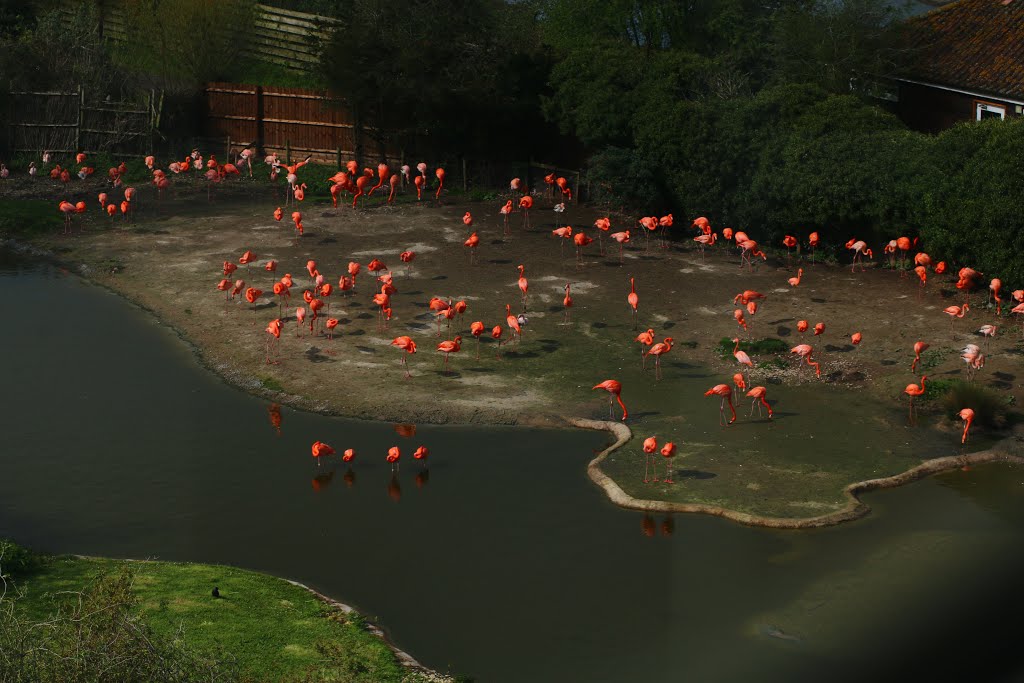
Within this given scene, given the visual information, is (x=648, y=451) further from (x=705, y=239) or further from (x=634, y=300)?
(x=705, y=239)

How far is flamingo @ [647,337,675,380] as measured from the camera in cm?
2434

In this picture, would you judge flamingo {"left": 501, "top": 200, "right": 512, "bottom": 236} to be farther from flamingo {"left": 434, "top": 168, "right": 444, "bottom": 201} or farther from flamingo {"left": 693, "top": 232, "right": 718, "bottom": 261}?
flamingo {"left": 693, "top": 232, "right": 718, "bottom": 261}

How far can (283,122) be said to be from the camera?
43.4 metres

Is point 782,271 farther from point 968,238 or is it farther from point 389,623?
point 389,623

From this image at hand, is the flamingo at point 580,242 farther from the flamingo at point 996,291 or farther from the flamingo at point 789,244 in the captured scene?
the flamingo at point 996,291

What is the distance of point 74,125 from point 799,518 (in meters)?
29.8

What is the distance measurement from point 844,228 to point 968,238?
11.6 feet

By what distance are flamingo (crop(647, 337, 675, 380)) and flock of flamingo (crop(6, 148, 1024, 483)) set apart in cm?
2

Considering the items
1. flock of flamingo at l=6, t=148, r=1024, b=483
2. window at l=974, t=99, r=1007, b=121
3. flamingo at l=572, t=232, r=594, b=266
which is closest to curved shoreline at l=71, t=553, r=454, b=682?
flock of flamingo at l=6, t=148, r=1024, b=483

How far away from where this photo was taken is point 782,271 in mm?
30500

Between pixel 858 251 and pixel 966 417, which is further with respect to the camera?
pixel 858 251

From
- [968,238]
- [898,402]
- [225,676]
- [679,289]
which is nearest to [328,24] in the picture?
[679,289]

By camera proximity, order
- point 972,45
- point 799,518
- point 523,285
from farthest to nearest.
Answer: point 972,45 → point 523,285 → point 799,518

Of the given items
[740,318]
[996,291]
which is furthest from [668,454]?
[996,291]
